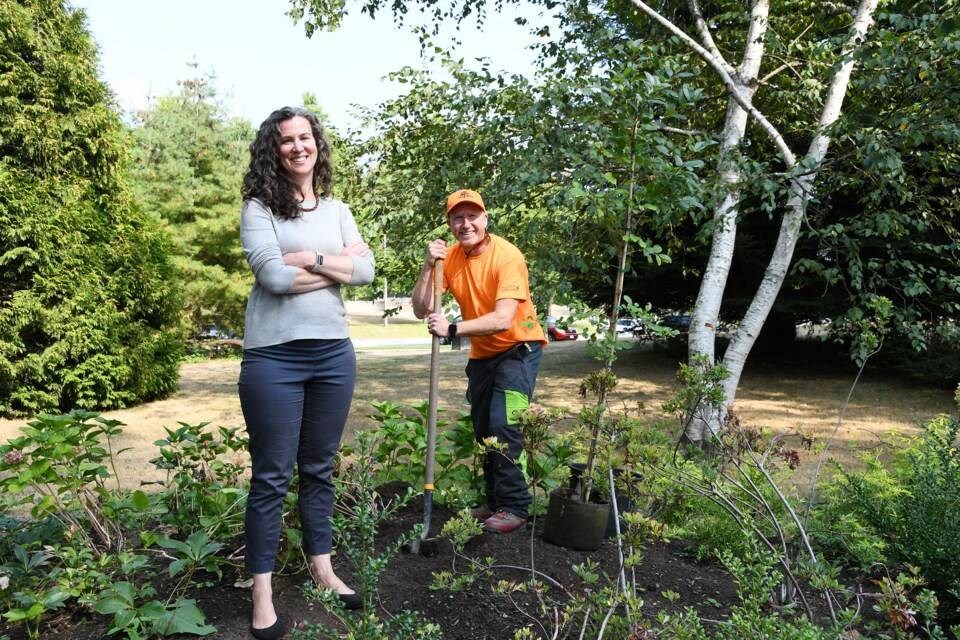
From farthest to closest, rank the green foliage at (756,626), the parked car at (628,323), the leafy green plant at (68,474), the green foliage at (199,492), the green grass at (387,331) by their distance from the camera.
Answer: the green grass at (387,331) < the parked car at (628,323) < the green foliage at (199,492) < the leafy green plant at (68,474) < the green foliage at (756,626)

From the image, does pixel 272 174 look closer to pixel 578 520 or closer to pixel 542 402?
pixel 578 520

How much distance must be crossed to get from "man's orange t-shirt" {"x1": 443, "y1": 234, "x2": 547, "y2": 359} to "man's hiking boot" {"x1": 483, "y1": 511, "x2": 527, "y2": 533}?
0.77 meters

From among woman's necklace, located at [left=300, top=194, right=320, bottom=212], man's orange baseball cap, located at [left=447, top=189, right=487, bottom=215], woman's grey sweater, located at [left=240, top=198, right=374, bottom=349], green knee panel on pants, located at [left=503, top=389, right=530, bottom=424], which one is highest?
man's orange baseball cap, located at [left=447, top=189, right=487, bottom=215]

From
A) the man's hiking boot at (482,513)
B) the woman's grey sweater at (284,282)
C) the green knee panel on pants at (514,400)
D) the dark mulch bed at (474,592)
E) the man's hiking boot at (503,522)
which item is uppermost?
the woman's grey sweater at (284,282)

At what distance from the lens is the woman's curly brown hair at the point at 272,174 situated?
7.47ft

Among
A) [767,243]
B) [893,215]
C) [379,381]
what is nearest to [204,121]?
[379,381]

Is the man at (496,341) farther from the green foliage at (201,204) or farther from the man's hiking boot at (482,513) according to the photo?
the green foliage at (201,204)

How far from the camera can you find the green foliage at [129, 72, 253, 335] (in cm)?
1781

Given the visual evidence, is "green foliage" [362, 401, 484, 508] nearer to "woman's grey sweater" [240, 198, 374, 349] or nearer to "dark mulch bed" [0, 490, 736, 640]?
"dark mulch bed" [0, 490, 736, 640]

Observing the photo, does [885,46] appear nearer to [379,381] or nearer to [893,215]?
[893,215]

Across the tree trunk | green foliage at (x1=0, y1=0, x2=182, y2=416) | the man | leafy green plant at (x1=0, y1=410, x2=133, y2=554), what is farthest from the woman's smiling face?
→ green foliage at (x1=0, y1=0, x2=182, y2=416)

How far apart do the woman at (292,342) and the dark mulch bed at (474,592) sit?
0.13 meters

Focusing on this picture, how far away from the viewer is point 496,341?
10.3 feet

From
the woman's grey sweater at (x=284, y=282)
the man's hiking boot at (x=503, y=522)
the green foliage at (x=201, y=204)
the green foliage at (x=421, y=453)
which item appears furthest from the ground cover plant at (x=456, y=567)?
the green foliage at (x=201, y=204)
